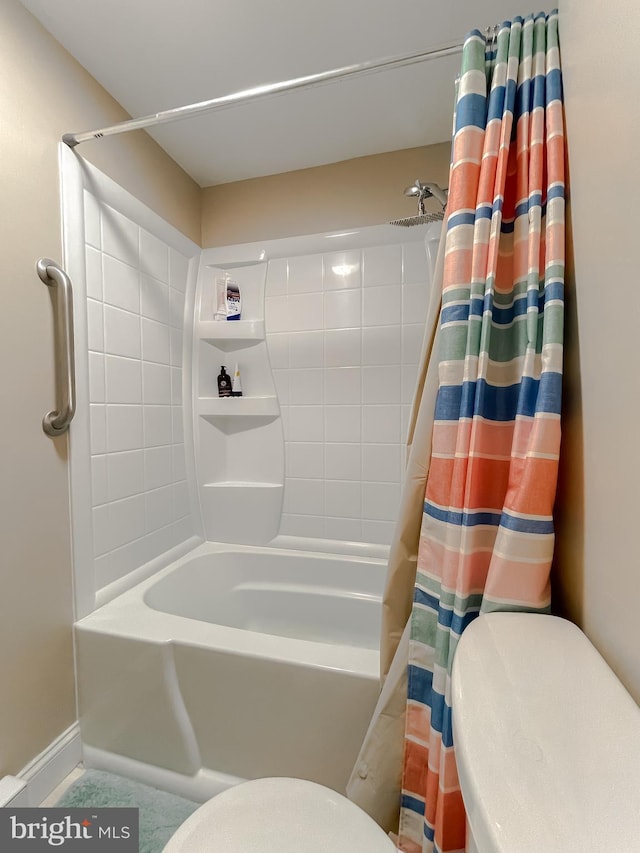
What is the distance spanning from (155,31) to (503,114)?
1116mm

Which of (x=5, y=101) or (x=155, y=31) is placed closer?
(x=5, y=101)

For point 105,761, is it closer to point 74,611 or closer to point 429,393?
point 74,611

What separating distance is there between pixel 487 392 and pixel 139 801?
4.74 feet

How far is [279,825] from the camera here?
2.14 ft

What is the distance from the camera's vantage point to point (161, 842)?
1.00m

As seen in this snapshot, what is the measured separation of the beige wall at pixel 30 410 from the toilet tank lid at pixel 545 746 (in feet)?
3.81

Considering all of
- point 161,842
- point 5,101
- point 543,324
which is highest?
point 5,101

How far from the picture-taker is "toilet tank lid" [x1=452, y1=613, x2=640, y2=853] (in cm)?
32

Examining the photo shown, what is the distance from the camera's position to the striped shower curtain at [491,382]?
26.6 inches

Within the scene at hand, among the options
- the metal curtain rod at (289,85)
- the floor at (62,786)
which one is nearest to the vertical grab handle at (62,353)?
the metal curtain rod at (289,85)

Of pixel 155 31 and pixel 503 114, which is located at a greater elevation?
pixel 155 31

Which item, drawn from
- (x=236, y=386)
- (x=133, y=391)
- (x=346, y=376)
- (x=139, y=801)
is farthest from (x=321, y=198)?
(x=139, y=801)

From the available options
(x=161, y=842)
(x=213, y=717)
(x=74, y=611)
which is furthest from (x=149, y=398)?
(x=161, y=842)

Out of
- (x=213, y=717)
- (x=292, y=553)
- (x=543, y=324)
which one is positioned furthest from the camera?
(x=292, y=553)
